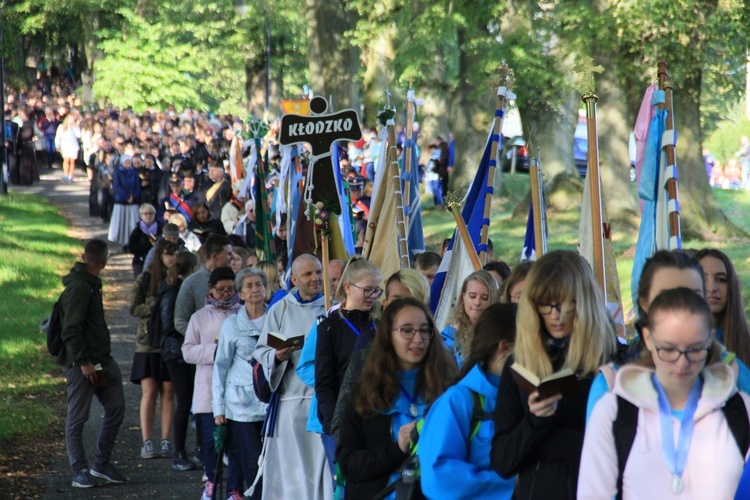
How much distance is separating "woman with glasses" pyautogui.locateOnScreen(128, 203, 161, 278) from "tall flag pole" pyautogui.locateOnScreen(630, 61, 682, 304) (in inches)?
414

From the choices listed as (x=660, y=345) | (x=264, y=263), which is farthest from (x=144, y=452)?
(x=660, y=345)

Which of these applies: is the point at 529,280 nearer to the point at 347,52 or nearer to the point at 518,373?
the point at 518,373

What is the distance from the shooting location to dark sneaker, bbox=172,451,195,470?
9883 mm

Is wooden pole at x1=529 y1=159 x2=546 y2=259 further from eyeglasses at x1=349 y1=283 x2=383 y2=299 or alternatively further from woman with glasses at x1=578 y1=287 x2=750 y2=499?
woman with glasses at x1=578 y1=287 x2=750 y2=499

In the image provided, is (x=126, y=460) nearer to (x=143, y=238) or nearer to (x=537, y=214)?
(x=537, y=214)

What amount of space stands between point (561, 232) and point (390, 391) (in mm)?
14800

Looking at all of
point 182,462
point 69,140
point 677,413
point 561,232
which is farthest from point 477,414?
point 69,140

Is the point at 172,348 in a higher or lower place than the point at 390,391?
lower

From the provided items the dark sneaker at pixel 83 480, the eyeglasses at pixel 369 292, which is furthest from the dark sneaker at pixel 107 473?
the eyeglasses at pixel 369 292

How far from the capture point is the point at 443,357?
5211 mm

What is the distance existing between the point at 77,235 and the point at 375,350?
867 inches

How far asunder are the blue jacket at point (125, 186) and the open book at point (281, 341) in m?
16.4

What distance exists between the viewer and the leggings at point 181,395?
32.4 ft

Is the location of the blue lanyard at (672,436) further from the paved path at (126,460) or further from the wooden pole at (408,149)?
the wooden pole at (408,149)
